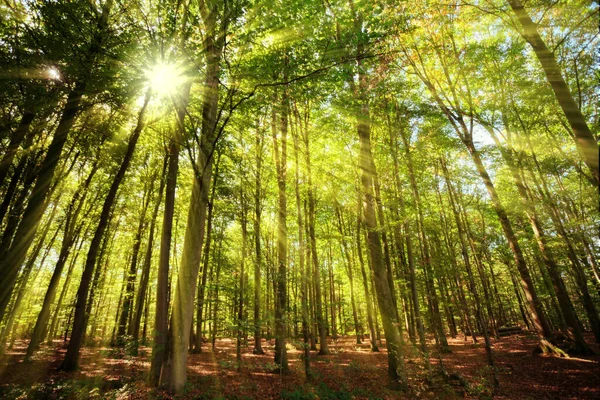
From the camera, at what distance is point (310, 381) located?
913 cm

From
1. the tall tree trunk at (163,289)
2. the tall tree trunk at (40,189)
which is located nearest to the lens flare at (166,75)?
the tall tree trunk at (40,189)

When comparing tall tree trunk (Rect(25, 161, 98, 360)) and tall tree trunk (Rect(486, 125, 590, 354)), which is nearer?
tall tree trunk (Rect(486, 125, 590, 354))

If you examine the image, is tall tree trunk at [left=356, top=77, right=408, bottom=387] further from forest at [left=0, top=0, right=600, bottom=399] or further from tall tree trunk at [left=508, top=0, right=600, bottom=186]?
tall tree trunk at [left=508, top=0, right=600, bottom=186]

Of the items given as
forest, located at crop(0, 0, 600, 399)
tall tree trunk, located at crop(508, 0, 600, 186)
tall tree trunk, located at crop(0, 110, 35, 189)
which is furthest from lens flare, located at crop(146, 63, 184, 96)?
tall tree trunk, located at crop(508, 0, 600, 186)

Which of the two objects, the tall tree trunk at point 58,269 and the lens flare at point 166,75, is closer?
the lens flare at point 166,75

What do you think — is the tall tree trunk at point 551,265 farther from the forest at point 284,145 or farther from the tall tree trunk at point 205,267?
the tall tree trunk at point 205,267

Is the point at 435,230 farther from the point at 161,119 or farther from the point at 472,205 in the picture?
the point at 161,119

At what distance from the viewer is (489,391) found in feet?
26.8

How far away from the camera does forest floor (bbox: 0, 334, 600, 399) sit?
Result: 7.15m

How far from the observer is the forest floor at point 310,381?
715 cm

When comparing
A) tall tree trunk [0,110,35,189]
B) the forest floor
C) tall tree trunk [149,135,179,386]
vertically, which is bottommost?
Result: the forest floor

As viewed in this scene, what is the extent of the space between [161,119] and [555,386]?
15.4m

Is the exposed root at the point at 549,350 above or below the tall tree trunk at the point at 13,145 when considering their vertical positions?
below

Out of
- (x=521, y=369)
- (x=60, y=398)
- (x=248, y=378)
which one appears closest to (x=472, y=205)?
(x=521, y=369)
